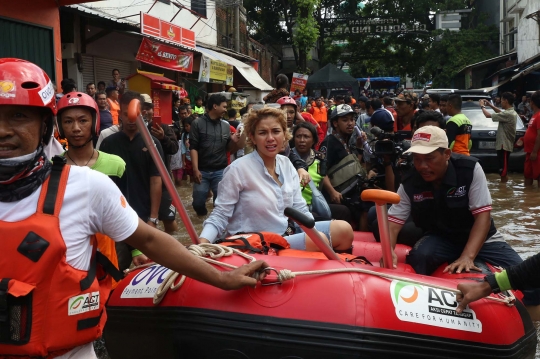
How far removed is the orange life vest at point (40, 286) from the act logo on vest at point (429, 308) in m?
1.55

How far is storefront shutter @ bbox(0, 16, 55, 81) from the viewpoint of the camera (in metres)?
9.88

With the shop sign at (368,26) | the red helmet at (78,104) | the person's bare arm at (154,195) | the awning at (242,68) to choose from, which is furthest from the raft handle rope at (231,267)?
the shop sign at (368,26)

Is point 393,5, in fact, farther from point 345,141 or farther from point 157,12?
point 345,141

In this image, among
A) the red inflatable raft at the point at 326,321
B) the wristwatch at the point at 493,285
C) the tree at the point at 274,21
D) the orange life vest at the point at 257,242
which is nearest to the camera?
the red inflatable raft at the point at 326,321

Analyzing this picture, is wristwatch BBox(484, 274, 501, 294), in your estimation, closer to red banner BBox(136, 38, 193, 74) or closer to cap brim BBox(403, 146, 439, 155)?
cap brim BBox(403, 146, 439, 155)

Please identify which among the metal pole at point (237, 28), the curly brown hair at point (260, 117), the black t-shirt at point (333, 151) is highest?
the metal pole at point (237, 28)

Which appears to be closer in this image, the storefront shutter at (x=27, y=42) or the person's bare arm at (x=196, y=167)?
the person's bare arm at (x=196, y=167)

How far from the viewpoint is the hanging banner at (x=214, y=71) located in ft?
64.6

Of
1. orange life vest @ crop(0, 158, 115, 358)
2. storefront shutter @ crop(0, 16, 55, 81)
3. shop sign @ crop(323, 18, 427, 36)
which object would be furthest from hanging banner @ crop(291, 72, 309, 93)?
shop sign @ crop(323, 18, 427, 36)

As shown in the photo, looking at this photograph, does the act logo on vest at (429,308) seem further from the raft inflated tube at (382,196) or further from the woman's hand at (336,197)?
the woman's hand at (336,197)

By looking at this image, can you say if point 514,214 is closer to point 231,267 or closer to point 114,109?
point 114,109

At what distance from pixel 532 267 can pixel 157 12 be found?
1639 centimetres

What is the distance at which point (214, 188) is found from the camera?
7.56 metres

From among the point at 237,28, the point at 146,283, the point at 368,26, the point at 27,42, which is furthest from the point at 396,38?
the point at 146,283
